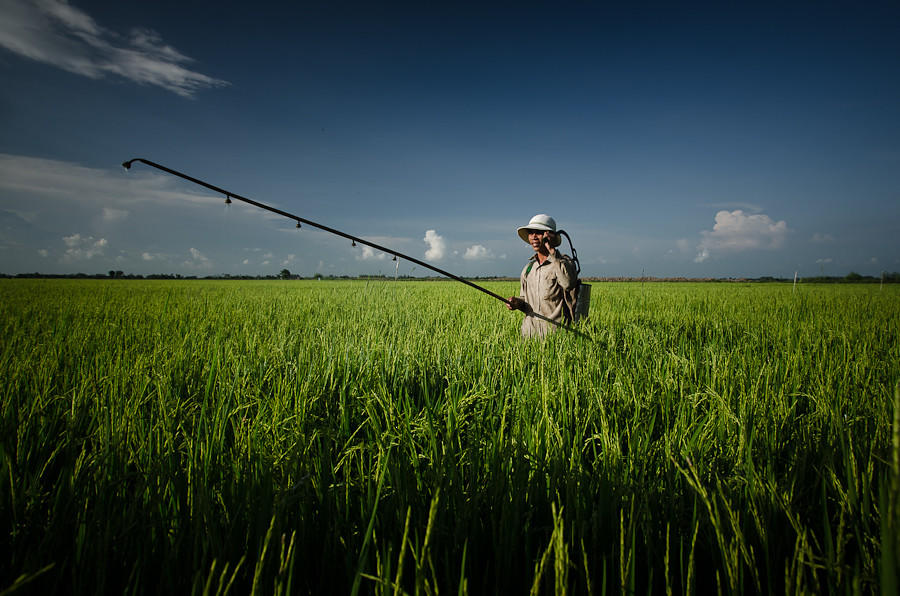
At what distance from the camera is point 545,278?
4.03 metres

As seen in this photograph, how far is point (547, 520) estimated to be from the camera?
1196mm

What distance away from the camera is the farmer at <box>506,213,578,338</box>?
12.4 feet

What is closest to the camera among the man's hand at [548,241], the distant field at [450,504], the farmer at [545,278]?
the distant field at [450,504]

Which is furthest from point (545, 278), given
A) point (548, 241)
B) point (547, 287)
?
point (548, 241)

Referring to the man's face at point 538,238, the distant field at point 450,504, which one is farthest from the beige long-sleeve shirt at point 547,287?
the distant field at point 450,504

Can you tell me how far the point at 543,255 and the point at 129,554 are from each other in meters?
3.92

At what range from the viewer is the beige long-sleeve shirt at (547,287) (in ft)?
12.4

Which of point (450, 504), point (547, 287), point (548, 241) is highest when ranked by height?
point (548, 241)

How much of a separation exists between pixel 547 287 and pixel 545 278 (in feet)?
0.33

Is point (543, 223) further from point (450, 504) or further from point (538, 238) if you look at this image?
point (450, 504)

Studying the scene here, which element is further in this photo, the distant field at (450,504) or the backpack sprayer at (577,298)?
the backpack sprayer at (577,298)

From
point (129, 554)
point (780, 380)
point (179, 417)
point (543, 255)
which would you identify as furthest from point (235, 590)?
point (543, 255)

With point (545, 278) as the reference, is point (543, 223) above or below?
above

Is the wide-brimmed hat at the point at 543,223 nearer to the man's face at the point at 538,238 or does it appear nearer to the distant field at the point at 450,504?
the man's face at the point at 538,238
